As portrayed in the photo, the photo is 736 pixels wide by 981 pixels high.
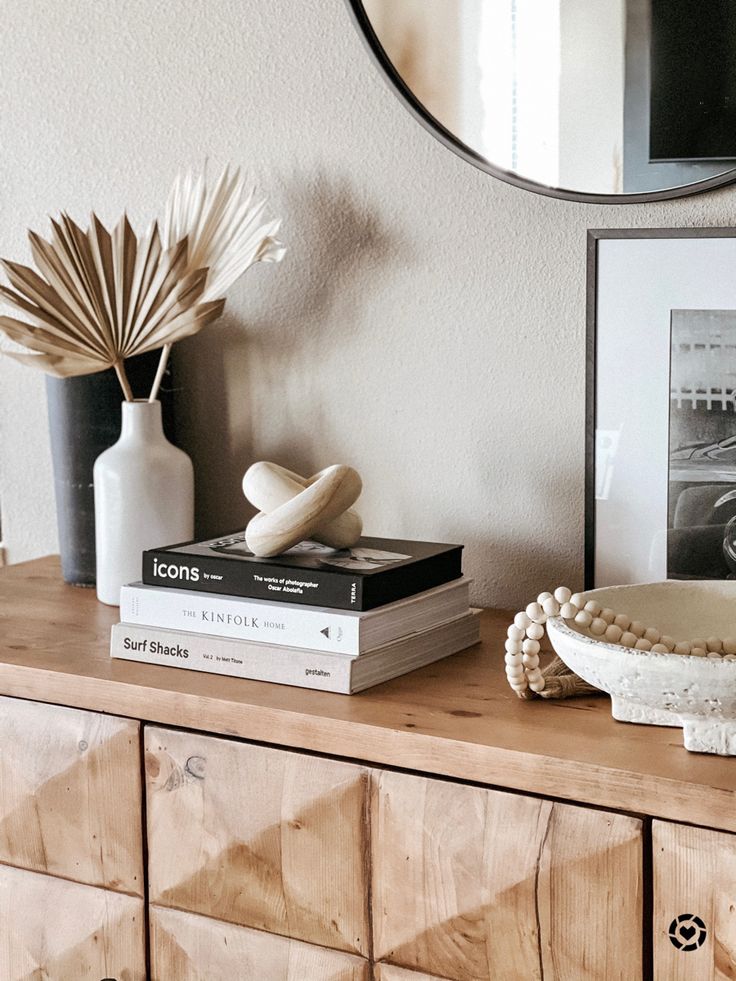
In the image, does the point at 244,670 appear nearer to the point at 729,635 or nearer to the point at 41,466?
the point at 729,635

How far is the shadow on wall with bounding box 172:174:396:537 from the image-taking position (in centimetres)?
133

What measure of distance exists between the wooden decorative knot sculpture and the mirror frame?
14.4 inches

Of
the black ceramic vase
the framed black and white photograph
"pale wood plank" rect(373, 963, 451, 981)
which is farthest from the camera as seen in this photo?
the black ceramic vase

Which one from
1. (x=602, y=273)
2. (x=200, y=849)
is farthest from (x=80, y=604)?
(x=602, y=273)

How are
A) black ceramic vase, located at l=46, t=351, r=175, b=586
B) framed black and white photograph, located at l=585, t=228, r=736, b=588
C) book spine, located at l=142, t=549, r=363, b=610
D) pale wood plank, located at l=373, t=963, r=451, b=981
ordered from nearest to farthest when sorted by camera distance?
pale wood plank, located at l=373, t=963, r=451, b=981
book spine, located at l=142, t=549, r=363, b=610
framed black and white photograph, located at l=585, t=228, r=736, b=588
black ceramic vase, located at l=46, t=351, r=175, b=586

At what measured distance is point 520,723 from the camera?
0.92 meters

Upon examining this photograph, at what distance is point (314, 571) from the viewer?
1.03 metres

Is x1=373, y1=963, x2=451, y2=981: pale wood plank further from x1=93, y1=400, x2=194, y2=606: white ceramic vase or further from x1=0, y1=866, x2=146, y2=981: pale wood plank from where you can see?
x1=93, y1=400, x2=194, y2=606: white ceramic vase

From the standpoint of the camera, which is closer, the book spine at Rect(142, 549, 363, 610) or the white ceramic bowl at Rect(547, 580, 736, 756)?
the white ceramic bowl at Rect(547, 580, 736, 756)

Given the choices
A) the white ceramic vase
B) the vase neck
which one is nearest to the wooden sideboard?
the white ceramic vase

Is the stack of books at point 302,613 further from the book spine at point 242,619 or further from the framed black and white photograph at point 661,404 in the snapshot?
the framed black and white photograph at point 661,404

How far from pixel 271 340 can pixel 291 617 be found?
0.47m

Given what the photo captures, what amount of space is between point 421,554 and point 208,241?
0.47 metres

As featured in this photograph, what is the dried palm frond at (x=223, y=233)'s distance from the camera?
1296 mm
